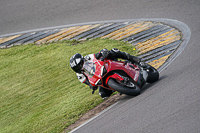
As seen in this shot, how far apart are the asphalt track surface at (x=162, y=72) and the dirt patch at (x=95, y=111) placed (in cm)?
35

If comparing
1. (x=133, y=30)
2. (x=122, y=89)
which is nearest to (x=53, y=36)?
(x=133, y=30)

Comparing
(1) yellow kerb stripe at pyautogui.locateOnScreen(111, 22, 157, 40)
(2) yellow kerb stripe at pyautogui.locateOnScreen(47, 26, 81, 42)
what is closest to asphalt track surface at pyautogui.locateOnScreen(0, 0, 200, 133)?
(2) yellow kerb stripe at pyautogui.locateOnScreen(47, 26, 81, 42)

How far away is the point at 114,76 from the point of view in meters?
6.66

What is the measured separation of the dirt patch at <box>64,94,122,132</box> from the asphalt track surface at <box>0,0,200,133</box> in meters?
0.35

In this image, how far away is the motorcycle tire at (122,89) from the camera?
21.1 feet

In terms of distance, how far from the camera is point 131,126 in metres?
5.54

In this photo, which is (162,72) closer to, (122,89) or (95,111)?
(122,89)

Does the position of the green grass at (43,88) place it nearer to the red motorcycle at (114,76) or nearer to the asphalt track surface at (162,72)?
the red motorcycle at (114,76)

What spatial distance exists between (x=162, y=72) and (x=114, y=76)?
1.77 meters

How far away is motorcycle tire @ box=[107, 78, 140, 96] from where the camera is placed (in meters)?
6.44

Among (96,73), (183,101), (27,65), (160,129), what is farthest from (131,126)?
(27,65)

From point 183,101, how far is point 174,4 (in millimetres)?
6355

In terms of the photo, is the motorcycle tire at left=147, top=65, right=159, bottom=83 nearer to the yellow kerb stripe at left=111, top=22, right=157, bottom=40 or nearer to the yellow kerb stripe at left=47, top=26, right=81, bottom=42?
the yellow kerb stripe at left=111, top=22, right=157, bottom=40

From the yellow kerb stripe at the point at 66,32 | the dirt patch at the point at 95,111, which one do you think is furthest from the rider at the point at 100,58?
the yellow kerb stripe at the point at 66,32
